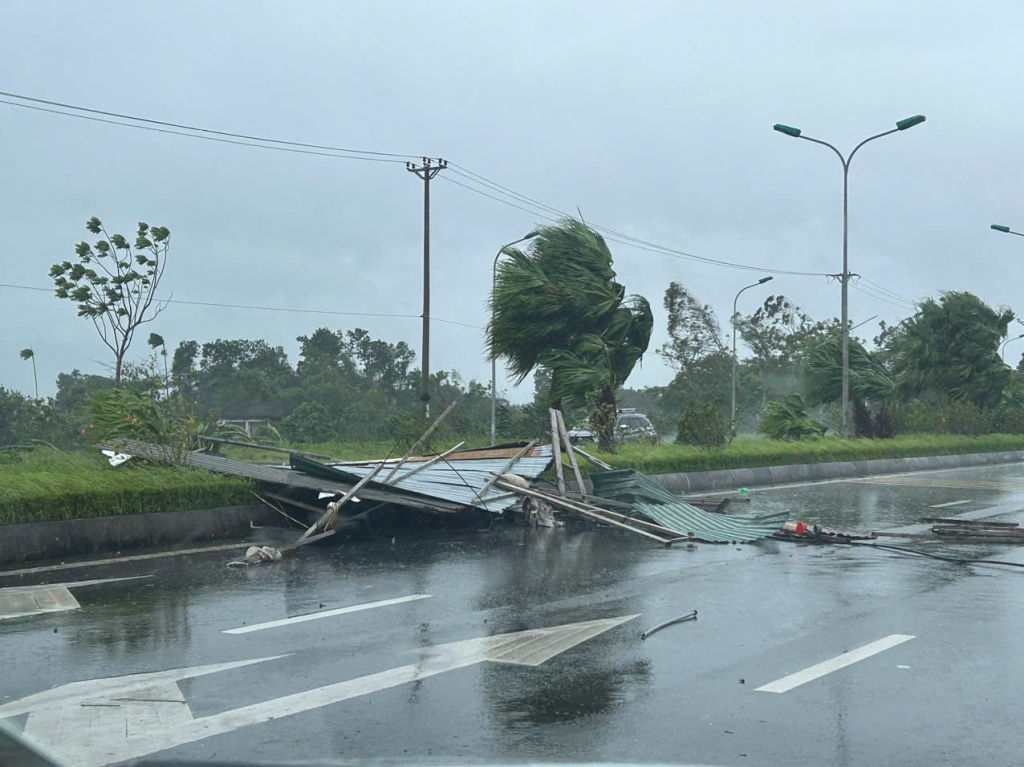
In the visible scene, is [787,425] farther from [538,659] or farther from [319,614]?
[538,659]

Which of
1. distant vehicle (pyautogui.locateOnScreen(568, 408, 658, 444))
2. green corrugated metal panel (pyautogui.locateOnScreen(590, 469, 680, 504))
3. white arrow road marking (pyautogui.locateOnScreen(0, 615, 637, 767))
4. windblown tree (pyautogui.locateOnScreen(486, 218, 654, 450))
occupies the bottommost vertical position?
white arrow road marking (pyautogui.locateOnScreen(0, 615, 637, 767))

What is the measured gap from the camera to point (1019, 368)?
8994 cm

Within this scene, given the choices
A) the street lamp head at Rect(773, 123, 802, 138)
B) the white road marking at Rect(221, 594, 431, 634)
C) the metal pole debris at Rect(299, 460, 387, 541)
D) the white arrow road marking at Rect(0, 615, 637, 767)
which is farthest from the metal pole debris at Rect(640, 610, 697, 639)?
the street lamp head at Rect(773, 123, 802, 138)

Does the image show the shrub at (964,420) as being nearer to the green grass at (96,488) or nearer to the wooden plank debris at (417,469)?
the wooden plank debris at (417,469)

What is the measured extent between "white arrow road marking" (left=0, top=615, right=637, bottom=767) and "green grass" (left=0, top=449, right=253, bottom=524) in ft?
17.7

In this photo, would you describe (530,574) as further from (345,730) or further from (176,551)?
(345,730)

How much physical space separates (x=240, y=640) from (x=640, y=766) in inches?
185

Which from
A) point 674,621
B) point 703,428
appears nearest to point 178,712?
point 674,621

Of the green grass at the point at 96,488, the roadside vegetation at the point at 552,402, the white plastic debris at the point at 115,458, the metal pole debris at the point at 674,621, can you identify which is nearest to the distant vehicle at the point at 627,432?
the roadside vegetation at the point at 552,402

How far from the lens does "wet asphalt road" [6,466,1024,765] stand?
195 inches

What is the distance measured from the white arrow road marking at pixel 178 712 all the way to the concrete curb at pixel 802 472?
14230mm

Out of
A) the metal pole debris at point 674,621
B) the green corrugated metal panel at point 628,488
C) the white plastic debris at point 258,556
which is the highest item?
the green corrugated metal panel at point 628,488

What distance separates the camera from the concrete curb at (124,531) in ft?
34.6

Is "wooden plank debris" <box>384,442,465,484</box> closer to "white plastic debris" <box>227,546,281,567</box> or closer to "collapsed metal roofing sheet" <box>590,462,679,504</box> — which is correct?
"white plastic debris" <box>227,546,281,567</box>
